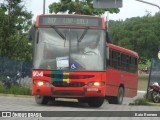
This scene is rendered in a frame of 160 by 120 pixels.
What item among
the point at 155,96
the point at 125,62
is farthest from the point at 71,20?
the point at 155,96

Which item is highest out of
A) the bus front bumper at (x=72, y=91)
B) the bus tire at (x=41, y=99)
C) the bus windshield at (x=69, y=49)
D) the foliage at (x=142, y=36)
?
the foliage at (x=142, y=36)

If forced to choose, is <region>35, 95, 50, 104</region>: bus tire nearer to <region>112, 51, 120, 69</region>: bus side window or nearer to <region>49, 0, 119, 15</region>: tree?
<region>112, 51, 120, 69</region>: bus side window

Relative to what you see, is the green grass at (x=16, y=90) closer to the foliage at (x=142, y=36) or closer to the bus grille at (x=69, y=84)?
the bus grille at (x=69, y=84)

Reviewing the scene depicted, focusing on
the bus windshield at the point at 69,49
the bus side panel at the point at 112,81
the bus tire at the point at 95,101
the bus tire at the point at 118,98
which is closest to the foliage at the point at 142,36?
the bus tire at the point at 118,98

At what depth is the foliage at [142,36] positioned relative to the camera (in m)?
78.9

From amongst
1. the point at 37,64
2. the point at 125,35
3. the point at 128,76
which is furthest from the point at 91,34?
the point at 125,35

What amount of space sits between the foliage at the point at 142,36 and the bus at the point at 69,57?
58.7m

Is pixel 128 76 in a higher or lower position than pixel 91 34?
lower

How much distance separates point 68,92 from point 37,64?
4.82 ft

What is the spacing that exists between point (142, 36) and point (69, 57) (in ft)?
208

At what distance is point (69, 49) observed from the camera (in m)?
18.4

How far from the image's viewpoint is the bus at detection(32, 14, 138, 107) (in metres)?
18.1

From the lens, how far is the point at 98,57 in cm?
1839

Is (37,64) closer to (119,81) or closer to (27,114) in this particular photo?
(119,81)
